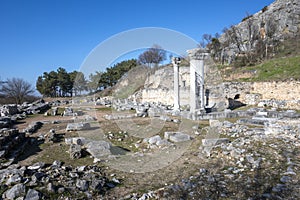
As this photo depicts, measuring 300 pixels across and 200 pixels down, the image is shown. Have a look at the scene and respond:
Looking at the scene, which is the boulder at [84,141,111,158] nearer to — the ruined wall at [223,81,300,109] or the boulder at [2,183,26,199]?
the boulder at [2,183,26,199]

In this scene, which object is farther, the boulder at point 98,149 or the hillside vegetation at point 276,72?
the hillside vegetation at point 276,72

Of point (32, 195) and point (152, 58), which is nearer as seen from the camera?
point (32, 195)

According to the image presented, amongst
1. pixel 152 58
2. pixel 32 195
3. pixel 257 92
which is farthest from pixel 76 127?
pixel 152 58

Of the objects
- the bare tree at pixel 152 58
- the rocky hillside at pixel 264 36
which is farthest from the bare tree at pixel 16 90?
the rocky hillside at pixel 264 36

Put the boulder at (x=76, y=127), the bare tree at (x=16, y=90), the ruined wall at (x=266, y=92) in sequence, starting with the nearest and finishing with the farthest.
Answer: the boulder at (x=76, y=127) < the ruined wall at (x=266, y=92) < the bare tree at (x=16, y=90)

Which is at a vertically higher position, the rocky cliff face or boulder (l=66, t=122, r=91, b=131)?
the rocky cliff face

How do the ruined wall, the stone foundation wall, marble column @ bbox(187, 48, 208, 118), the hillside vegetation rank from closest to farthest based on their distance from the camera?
1. marble column @ bbox(187, 48, 208, 118)
2. the ruined wall
3. the stone foundation wall
4. the hillside vegetation

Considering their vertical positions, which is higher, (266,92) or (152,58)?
(152,58)

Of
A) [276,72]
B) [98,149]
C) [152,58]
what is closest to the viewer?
[98,149]

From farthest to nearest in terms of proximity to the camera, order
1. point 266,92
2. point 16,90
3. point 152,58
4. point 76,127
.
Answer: point 152,58 → point 16,90 → point 266,92 → point 76,127

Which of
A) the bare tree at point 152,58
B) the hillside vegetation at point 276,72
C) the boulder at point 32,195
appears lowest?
the boulder at point 32,195

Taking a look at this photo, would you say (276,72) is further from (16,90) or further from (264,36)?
(16,90)

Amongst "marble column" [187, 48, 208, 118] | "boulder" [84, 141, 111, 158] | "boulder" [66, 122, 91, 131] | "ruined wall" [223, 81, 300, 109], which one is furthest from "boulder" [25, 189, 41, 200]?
"ruined wall" [223, 81, 300, 109]

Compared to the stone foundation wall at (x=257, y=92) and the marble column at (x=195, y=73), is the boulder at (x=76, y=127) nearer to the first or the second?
the marble column at (x=195, y=73)
